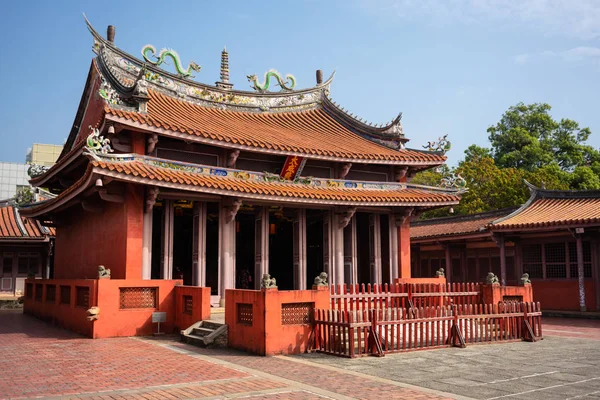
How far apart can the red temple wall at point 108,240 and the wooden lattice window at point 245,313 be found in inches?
162

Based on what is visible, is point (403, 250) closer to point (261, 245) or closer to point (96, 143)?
point (261, 245)

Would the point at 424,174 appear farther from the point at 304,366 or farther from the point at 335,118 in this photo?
the point at 304,366

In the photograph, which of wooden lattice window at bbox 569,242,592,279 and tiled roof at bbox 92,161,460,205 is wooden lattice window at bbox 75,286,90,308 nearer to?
tiled roof at bbox 92,161,460,205

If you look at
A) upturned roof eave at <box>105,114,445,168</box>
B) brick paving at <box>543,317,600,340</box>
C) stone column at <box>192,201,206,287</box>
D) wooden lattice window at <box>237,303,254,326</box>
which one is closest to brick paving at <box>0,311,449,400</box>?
wooden lattice window at <box>237,303,254,326</box>

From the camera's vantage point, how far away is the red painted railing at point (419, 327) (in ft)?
37.0

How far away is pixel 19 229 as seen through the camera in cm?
2809

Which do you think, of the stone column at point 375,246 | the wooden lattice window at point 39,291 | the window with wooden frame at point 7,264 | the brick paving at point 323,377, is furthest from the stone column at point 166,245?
the window with wooden frame at point 7,264

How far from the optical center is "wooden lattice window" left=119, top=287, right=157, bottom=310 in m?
13.9

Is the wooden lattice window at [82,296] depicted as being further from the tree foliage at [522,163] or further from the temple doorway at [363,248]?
the tree foliage at [522,163]

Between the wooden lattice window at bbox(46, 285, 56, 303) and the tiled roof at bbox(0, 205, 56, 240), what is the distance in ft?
33.0

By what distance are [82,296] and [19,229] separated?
621 inches

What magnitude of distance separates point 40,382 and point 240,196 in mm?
8397

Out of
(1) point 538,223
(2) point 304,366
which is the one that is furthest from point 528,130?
(2) point 304,366

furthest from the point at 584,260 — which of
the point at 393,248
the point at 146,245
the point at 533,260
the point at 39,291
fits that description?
the point at 39,291
